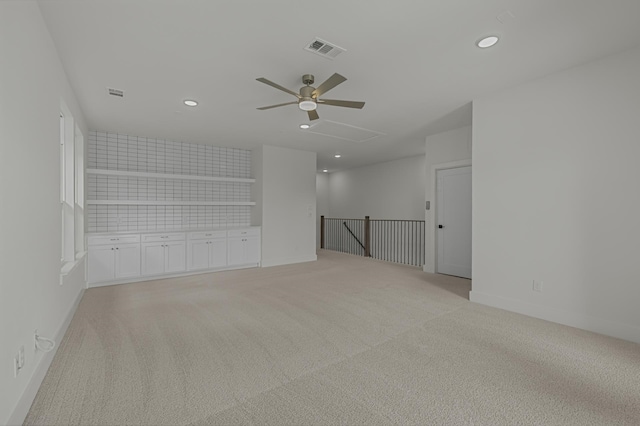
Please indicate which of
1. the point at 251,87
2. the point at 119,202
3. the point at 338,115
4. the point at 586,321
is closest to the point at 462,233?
the point at 586,321

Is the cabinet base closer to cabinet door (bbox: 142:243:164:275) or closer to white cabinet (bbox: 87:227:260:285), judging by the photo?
white cabinet (bbox: 87:227:260:285)

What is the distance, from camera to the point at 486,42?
2662 millimetres

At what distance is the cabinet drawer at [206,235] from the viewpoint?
5.94m

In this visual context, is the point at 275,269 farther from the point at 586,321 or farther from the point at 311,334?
the point at 586,321

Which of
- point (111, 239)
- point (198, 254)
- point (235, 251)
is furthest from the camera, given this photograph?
point (235, 251)

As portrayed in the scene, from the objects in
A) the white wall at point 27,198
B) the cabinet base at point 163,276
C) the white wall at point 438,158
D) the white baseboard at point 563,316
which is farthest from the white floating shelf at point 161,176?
the white baseboard at point 563,316

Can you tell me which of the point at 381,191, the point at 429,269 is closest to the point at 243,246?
the point at 429,269

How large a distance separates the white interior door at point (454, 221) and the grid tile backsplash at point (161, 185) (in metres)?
4.52

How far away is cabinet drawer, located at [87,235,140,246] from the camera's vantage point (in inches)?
194

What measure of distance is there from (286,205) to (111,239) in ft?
11.6

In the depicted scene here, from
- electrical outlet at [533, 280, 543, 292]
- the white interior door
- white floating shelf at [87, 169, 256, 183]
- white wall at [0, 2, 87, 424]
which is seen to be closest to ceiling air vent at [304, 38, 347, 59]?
white wall at [0, 2, 87, 424]

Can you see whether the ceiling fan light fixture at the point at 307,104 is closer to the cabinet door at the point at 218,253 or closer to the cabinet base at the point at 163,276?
the cabinet door at the point at 218,253

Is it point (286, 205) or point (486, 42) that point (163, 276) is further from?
point (486, 42)

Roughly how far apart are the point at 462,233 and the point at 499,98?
2.64 m
